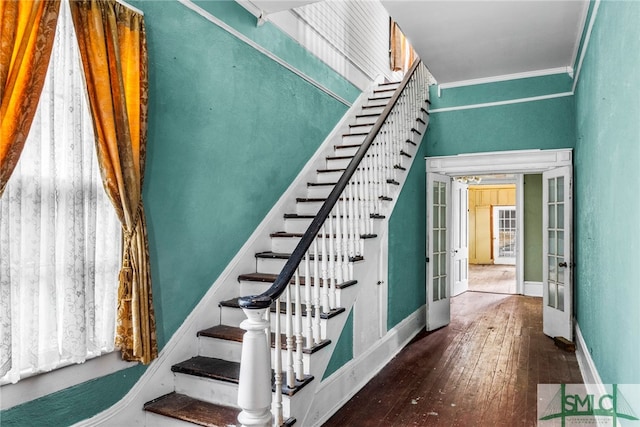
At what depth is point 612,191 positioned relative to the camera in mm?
2479

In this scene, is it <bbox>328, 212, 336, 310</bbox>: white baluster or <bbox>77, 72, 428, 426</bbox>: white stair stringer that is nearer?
<bbox>77, 72, 428, 426</bbox>: white stair stringer

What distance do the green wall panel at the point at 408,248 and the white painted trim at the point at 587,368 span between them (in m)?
1.76

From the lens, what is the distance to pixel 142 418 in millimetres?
2635

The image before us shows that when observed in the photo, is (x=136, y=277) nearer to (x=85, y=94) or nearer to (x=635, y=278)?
(x=85, y=94)

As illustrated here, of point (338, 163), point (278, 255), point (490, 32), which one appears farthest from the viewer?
point (338, 163)

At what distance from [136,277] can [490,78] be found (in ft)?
15.8

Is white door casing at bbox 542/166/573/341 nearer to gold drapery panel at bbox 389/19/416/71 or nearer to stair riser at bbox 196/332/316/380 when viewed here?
stair riser at bbox 196/332/316/380

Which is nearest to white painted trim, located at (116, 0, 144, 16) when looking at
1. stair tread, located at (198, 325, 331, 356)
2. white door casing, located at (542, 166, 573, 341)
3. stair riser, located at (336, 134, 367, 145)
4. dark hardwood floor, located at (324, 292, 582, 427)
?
stair tread, located at (198, 325, 331, 356)

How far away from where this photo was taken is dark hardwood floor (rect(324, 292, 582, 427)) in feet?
10.1

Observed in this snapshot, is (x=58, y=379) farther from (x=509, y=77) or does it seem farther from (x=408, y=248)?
(x=509, y=77)

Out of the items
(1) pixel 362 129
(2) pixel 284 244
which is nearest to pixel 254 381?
(2) pixel 284 244

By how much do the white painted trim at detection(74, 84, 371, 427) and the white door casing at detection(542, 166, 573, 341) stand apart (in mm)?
2937

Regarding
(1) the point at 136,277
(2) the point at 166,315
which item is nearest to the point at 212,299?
(2) the point at 166,315

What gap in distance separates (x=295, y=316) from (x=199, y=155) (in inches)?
53.9
